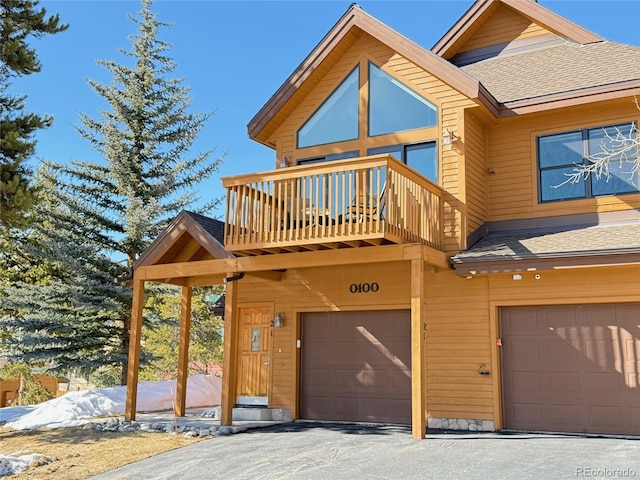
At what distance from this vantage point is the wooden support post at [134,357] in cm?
1173

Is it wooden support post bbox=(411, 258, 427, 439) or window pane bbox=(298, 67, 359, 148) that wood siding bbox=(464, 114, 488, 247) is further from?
window pane bbox=(298, 67, 359, 148)

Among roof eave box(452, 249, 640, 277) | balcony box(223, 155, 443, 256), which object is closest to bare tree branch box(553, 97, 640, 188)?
roof eave box(452, 249, 640, 277)

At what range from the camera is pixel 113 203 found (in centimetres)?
1973

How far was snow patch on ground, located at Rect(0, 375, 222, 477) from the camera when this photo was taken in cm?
1217

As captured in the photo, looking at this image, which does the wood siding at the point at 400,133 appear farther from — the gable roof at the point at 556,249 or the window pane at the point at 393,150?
the gable roof at the point at 556,249

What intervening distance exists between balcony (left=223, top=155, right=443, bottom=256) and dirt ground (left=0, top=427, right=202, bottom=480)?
11.1ft

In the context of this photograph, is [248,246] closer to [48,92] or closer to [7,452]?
[7,452]

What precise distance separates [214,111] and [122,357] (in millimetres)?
8326

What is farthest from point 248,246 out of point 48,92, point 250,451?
point 48,92

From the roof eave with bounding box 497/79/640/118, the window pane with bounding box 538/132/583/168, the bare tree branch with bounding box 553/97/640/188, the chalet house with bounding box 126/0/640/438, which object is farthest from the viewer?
the window pane with bounding box 538/132/583/168

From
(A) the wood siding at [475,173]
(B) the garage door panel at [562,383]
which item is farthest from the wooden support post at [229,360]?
(B) the garage door panel at [562,383]

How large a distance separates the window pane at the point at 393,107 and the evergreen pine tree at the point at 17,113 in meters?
5.94

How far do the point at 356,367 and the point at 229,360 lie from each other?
7.93ft

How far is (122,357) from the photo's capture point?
728 inches
